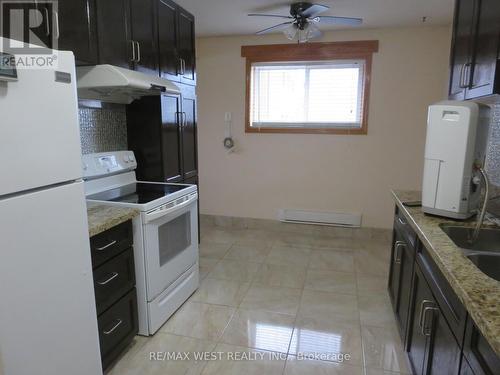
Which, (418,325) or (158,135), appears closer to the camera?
(418,325)

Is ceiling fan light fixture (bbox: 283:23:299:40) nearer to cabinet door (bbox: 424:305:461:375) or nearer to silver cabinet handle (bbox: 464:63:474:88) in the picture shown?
silver cabinet handle (bbox: 464:63:474:88)

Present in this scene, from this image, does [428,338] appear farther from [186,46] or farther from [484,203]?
[186,46]

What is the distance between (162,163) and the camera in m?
2.77

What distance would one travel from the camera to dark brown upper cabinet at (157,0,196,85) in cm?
264

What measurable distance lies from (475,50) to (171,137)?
7.07 feet

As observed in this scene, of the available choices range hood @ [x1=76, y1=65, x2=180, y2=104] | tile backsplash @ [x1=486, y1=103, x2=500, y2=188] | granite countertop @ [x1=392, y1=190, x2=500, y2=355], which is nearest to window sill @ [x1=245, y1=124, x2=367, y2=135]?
tile backsplash @ [x1=486, y1=103, x2=500, y2=188]

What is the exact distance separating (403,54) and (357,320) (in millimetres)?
2789

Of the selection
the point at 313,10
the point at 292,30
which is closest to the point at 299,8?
the point at 313,10

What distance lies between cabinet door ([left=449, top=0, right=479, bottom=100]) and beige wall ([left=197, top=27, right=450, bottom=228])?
1449mm

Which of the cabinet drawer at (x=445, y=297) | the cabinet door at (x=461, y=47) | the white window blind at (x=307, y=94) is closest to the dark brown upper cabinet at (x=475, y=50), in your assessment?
the cabinet door at (x=461, y=47)

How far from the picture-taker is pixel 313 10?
106 inches

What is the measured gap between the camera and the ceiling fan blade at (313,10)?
2594 millimetres

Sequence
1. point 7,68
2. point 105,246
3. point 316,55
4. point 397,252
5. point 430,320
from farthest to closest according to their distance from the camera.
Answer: point 316,55
point 397,252
point 105,246
point 430,320
point 7,68

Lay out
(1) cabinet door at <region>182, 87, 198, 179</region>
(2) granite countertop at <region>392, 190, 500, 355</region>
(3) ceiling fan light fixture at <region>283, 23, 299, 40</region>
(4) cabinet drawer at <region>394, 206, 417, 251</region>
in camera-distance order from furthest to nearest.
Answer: (1) cabinet door at <region>182, 87, 198, 179</region>, (3) ceiling fan light fixture at <region>283, 23, 299, 40</region>, (4) cabinet drawer at <region>394, 206, 417, 251</region>, (2) granite countertop at <region>392, 190, 500, 355</region>
